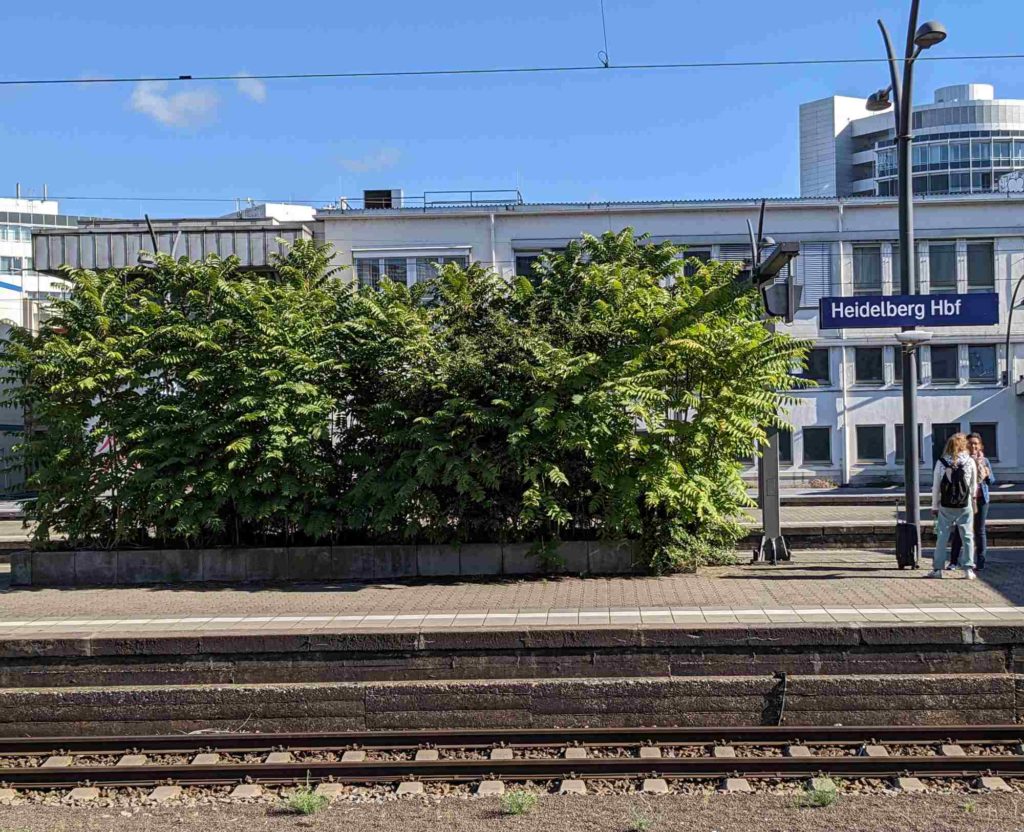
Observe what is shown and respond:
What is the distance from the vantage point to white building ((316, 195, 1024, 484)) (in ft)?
135

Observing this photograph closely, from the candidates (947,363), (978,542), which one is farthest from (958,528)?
(947,363)

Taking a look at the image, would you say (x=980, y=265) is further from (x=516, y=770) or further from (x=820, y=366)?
(x=516, y=770)

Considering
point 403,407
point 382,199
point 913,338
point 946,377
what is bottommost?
point 403,407

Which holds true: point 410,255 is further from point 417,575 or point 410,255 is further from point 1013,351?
point 417,575

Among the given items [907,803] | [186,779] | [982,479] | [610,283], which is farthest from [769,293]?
[186,779]

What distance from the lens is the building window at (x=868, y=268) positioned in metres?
41.4

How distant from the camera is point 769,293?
1520 centimetres

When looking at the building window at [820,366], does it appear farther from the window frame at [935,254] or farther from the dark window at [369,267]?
the dark window at [369,267]

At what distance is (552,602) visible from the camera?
12.9 metres

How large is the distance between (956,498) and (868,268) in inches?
1170

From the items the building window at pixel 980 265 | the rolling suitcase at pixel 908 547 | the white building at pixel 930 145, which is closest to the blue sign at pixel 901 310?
the rolling suitcase at pixel 908 547

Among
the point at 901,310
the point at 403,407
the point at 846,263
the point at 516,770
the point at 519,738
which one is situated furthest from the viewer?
the point at 846,263

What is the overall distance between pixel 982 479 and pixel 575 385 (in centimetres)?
583

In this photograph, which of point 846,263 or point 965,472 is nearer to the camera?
point 965,472
